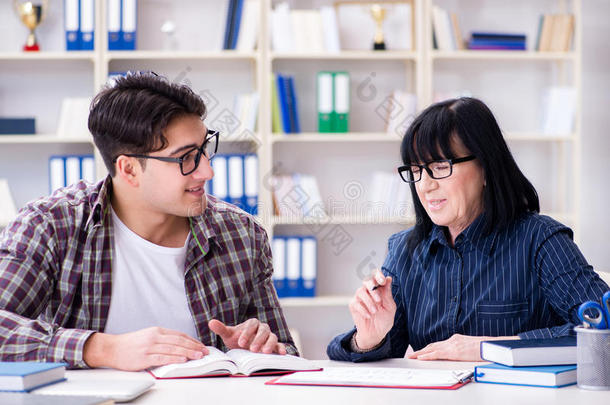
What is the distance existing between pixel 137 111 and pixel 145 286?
433 millimetres

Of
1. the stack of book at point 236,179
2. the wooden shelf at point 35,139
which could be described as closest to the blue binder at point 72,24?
the wooden shelf at point 35,139

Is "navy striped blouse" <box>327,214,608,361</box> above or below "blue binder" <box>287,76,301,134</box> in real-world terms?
below

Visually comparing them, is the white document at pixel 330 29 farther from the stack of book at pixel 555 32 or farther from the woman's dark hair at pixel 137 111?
the woman's dark hair at pixel 137 111

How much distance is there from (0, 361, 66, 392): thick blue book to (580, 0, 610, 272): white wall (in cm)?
324

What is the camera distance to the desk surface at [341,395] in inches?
47.5

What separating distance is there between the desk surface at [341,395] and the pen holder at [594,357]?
2 cm

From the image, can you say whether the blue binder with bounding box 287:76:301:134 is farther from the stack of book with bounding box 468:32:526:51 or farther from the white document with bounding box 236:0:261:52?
the stack of book with bounding box 468:32:526:51

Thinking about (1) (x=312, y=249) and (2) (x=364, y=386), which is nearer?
(2) (x=364, y=386)

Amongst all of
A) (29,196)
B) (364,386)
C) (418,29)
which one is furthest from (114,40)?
(364,386)

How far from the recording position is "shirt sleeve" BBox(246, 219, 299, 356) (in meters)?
1.86

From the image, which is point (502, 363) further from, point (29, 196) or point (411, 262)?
point (29, 196)

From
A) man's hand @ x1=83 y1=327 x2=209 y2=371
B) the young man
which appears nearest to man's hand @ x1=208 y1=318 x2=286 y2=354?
the young man

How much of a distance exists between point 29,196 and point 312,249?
1.46 meters

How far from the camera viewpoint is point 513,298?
71.1 inches
